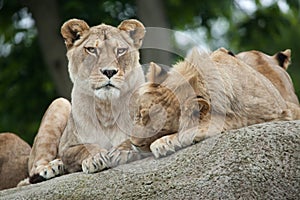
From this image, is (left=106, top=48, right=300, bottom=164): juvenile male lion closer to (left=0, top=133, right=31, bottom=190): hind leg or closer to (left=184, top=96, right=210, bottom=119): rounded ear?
(left=184, top=96, right=210, bottom=119): rounded ear

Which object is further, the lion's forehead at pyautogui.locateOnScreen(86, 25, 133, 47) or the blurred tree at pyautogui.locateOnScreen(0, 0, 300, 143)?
the blurred tree at pyautogui.locateOnScreen(0, 0, 300, 143)

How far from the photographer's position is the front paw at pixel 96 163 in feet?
17.7

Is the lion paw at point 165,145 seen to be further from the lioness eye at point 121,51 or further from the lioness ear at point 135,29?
the lioness ear at point 135,29

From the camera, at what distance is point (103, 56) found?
562 cm

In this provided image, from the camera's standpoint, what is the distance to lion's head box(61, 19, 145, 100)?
5578mm

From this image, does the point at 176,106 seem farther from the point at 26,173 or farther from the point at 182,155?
the point at 26,173

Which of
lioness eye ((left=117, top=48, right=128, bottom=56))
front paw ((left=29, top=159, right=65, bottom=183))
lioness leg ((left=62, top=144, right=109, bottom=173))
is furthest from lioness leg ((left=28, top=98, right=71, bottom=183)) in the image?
lioness eye ((left=117, top=48, right=128, bottom=56))

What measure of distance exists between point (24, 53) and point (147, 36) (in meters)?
5.64

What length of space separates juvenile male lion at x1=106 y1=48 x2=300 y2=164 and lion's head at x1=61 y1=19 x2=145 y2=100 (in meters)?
0.31

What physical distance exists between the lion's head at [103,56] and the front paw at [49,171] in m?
0.62

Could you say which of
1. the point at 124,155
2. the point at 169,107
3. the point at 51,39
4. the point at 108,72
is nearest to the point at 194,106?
the point at 169,107

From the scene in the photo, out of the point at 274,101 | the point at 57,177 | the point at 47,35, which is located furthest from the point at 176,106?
the point at 47,35

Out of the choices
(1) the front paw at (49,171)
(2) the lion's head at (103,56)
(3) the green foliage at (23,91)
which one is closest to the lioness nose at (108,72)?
(2) the lion's head at (103,56)

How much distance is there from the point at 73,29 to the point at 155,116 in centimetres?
115
